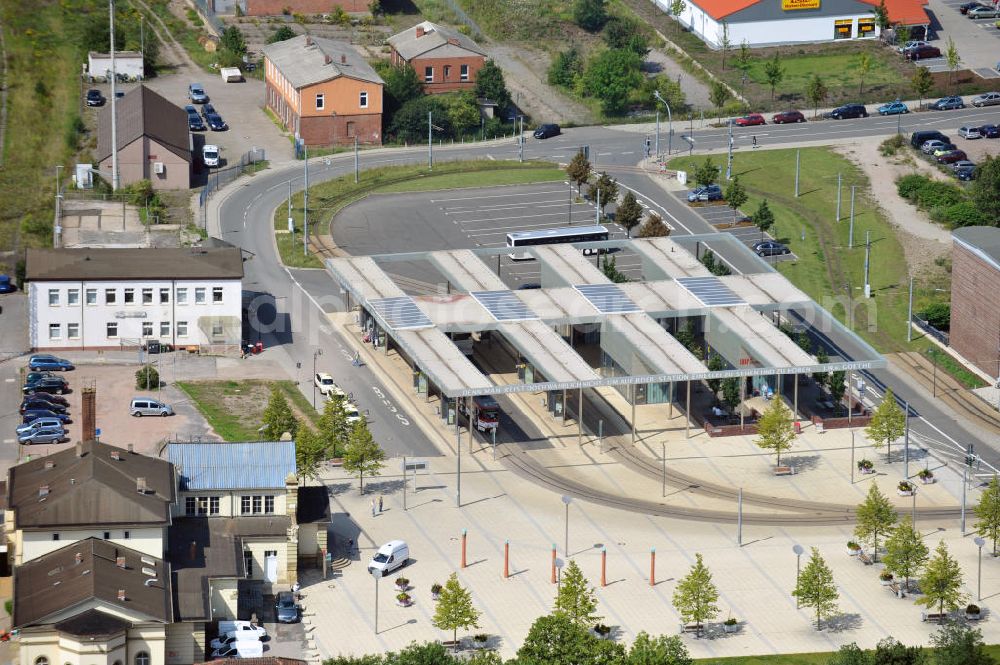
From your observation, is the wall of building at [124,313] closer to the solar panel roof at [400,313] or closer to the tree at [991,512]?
the solar panel roof at [400,313]

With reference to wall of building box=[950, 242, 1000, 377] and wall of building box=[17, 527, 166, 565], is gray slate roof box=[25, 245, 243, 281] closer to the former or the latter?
wall of building box=[17, 527, 166, 565]

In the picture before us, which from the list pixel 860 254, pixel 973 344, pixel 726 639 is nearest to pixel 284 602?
pixel 726 639

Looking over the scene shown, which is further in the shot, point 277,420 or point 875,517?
point 277,420

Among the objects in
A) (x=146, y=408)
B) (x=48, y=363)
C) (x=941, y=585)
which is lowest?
(x=941, y=585)

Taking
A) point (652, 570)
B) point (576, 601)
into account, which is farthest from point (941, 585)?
point (576, 601)

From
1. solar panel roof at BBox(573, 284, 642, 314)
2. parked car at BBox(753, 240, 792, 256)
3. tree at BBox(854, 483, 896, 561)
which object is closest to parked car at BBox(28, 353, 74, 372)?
solar panel roof at BBox(573, 284, 642, 314)

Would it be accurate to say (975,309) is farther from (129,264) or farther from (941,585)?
(129,264)

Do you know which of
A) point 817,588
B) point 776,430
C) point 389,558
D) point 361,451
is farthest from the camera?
point 776,430
